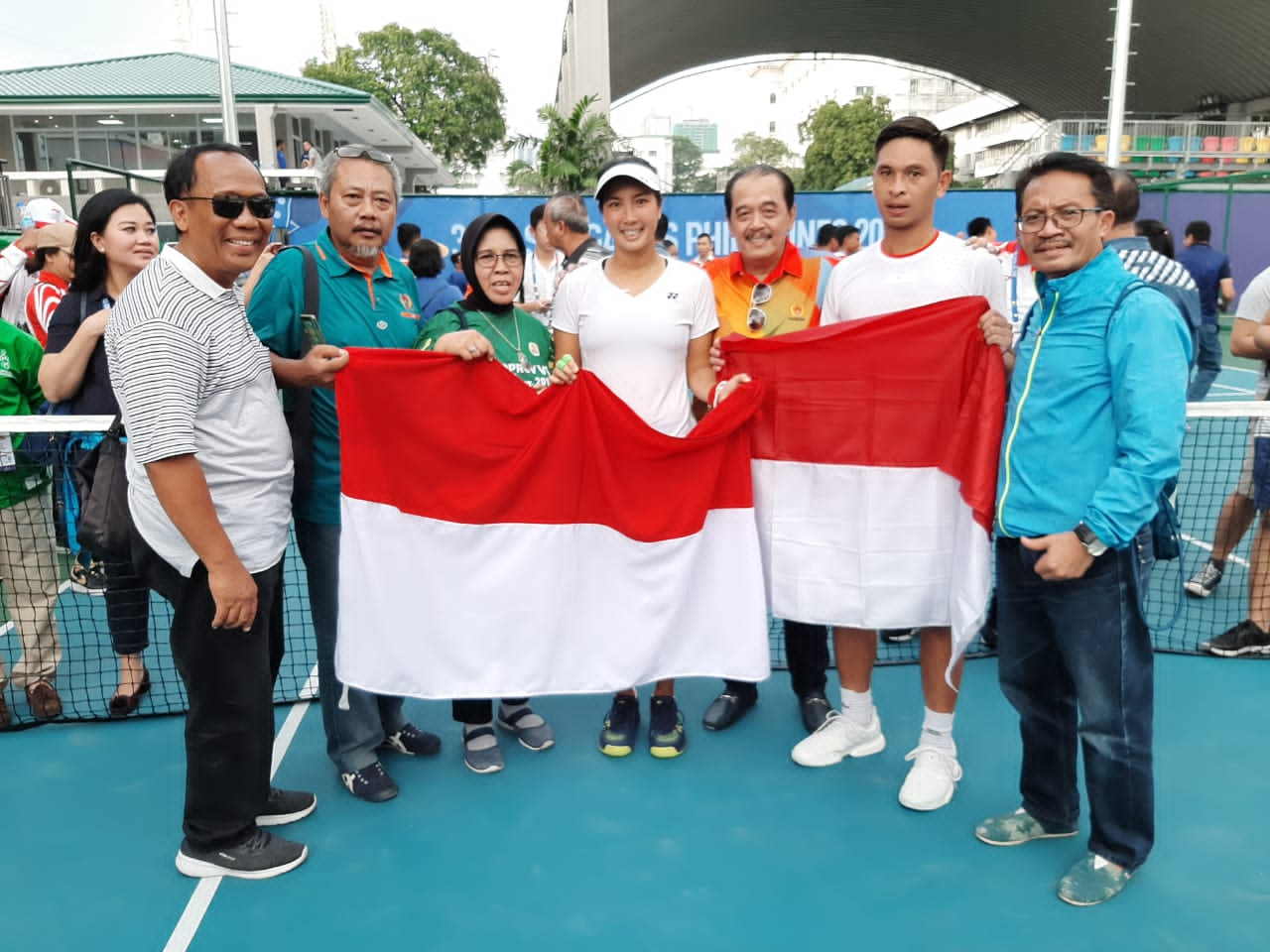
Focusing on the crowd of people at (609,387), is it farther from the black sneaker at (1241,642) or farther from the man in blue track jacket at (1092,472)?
the black sneaker at (1241,642)

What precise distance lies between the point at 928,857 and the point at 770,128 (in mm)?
162218

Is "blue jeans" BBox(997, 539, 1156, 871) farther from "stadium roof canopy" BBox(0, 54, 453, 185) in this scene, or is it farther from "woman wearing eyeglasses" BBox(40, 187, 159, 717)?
"stadium roof canopy" BBox(0, 54, 453, 185)

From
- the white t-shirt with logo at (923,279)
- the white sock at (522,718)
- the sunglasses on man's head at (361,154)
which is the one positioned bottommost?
the white sock at (522,718)

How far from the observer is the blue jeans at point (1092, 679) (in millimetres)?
A: 2867

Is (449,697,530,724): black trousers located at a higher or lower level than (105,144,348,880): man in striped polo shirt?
lower

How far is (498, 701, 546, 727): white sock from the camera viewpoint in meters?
4.22

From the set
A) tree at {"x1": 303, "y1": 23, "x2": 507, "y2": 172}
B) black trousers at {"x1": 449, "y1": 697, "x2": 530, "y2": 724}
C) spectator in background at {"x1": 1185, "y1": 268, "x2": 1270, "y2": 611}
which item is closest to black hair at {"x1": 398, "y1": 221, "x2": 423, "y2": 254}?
black trousers at {"x1": 449, "y1": 697, "x2": 530, "y2": 724}

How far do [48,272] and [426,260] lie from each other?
2499 millimetres

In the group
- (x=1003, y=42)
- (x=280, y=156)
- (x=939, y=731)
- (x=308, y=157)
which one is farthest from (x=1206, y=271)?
(x=1003, y=42)

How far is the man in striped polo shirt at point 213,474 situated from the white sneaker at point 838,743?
1.96 metres

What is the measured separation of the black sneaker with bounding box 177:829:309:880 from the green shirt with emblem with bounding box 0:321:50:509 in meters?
1.98

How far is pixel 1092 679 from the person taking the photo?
9.54 ft

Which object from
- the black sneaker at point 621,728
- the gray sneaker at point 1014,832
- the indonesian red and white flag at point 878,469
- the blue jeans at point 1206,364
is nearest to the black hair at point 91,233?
the indonesian red and white flag at point 878,469

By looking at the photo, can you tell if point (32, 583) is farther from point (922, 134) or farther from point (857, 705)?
point (922, 134)
